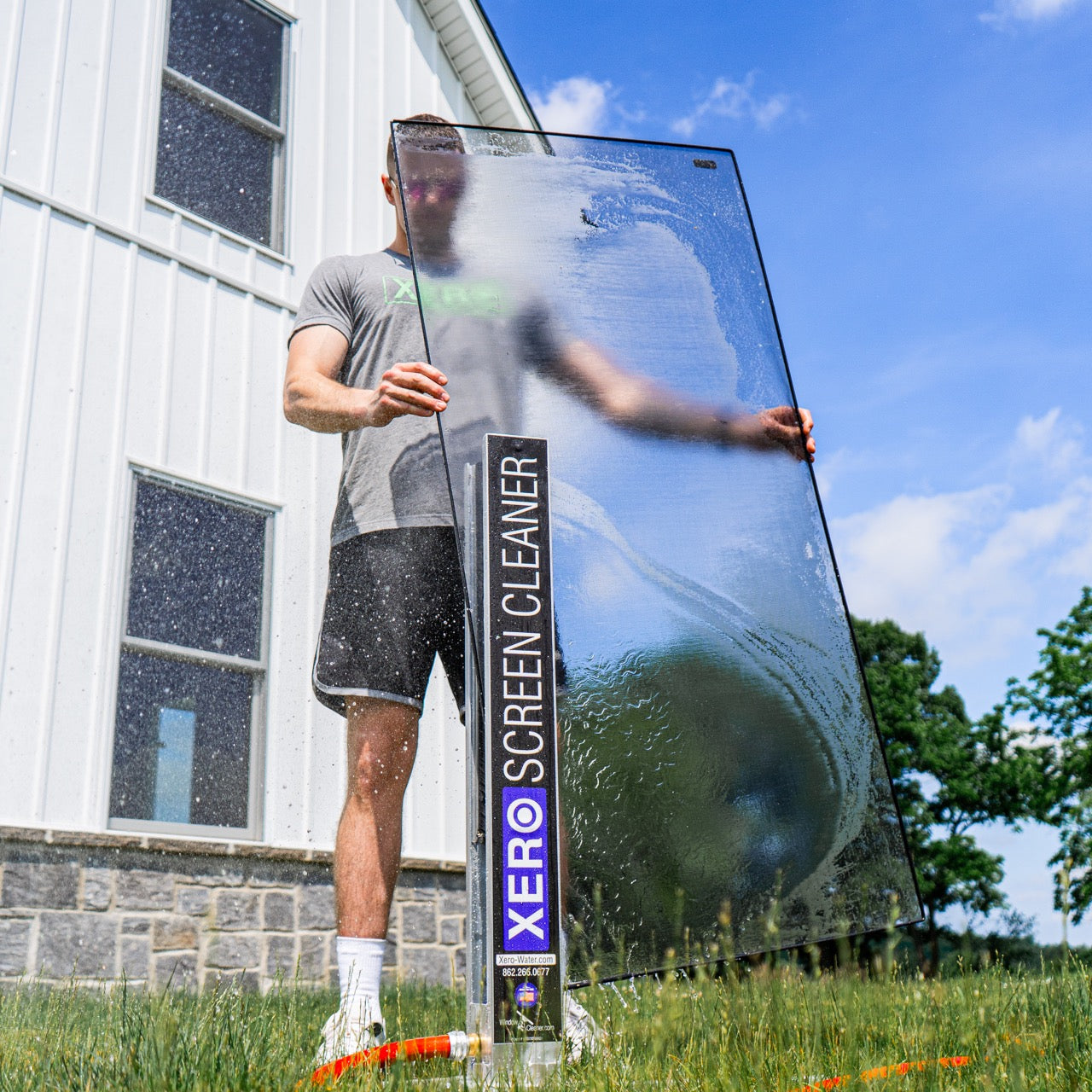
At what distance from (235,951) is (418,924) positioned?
1.01 metres

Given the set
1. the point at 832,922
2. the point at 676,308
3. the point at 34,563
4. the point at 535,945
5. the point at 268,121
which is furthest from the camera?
the point at 268,121

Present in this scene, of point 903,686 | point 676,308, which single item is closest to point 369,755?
point 676,308

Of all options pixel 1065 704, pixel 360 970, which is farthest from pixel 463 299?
pixel 1065 704

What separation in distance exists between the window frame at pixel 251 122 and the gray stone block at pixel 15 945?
3.29 m

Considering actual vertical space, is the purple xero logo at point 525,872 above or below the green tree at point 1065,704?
below

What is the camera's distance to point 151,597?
17.9 feet

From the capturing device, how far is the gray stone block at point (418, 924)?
17.3 ft

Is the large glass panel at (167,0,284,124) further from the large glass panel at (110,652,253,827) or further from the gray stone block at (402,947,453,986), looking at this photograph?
the gray stone block at (402,947,453,986)

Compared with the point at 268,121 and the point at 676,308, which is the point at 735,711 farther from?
the point at 268,121

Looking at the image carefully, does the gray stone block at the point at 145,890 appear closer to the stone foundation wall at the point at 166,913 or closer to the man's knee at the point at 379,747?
the stone foundation wall at the point at 166,913

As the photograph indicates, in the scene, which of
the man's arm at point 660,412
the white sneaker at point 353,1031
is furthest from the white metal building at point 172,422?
the man's arm at point 660,412

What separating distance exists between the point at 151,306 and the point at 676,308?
353 centimetres

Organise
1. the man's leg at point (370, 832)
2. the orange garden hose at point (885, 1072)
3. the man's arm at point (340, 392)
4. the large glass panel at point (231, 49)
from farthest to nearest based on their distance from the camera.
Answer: the large glass panel at point (231, 49) → the man's leg at point (370, 832) → the man's arm at point (340, 392) → the orange garden hose at point (885, 1072)

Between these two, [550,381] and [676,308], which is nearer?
[550,381]
